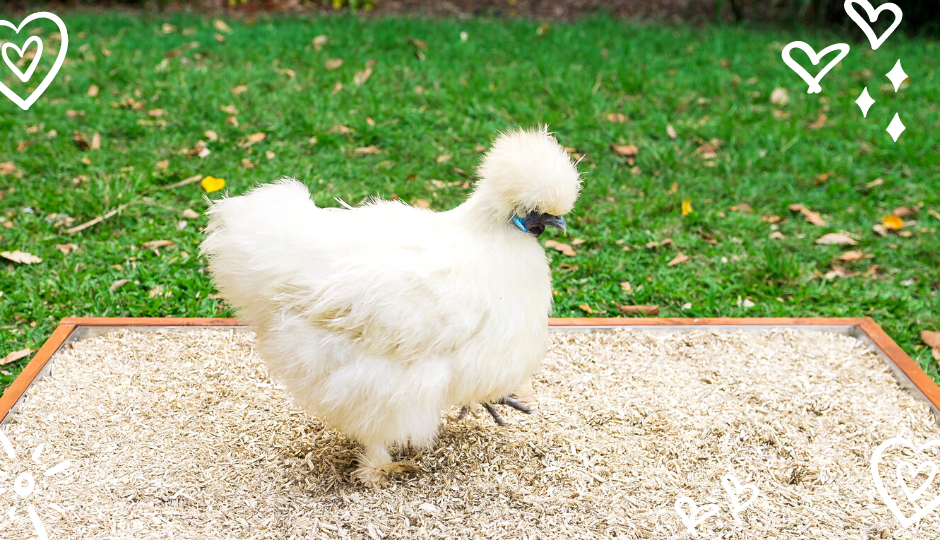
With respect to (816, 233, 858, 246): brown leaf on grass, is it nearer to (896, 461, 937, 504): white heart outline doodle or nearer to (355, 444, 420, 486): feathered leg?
(896, 461, 937, 504): white heart outline doodle

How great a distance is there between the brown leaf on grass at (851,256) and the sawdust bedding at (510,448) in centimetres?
110

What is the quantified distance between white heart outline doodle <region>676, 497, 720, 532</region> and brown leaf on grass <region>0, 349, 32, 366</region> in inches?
119

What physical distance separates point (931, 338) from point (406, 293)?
3.04 meters

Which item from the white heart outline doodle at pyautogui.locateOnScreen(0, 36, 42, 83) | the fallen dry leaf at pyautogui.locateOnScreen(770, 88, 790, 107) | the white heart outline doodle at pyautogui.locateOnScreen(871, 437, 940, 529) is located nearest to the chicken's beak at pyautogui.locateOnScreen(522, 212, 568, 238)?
the white heart outline doodle at pyautogui.locateOnScreen(871, 437, 940, 529)

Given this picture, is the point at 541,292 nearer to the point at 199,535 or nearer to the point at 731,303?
the point at 199,535

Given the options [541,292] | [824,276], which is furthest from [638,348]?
[824,276]

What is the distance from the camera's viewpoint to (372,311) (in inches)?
99.8

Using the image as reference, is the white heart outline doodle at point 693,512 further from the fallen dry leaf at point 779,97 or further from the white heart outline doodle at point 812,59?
the white heart outline doodle at point 812,59

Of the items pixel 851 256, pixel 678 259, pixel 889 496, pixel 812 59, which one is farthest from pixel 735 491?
pixel 812 59

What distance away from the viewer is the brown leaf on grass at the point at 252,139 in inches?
226

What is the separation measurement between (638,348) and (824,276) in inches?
62.0

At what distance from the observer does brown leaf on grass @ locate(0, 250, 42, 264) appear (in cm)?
444

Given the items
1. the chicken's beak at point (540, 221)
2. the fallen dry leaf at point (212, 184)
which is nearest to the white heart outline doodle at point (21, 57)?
the fallen dry leaf at point (212, 184)

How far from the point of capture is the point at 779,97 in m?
6.84
